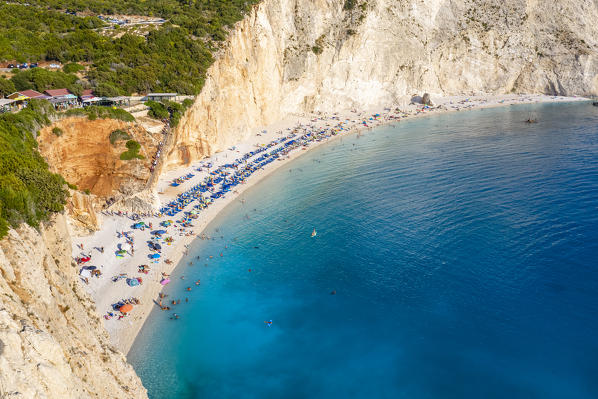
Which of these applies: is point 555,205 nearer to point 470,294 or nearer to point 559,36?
point 470,294

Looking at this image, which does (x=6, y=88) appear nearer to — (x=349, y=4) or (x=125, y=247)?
(x=125, y=247)

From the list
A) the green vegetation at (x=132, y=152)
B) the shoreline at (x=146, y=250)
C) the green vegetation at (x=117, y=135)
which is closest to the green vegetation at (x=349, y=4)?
the shoreline at (x=146, y=250)

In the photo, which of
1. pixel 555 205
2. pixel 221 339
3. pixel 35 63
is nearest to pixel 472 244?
pixel 555 205

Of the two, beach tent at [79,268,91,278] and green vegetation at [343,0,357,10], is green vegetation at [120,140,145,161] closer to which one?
beach tent at [79,268,91,278]

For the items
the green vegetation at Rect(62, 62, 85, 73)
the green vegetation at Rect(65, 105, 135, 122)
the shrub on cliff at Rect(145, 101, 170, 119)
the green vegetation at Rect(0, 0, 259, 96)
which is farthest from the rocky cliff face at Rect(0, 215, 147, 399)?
the green vegetation at Rect(62, 62, 85, 73)

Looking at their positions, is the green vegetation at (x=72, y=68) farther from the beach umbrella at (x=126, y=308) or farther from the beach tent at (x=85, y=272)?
the beach umbrella at (x=126, y=308)

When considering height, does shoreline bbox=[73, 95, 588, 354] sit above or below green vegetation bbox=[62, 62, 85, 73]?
below
